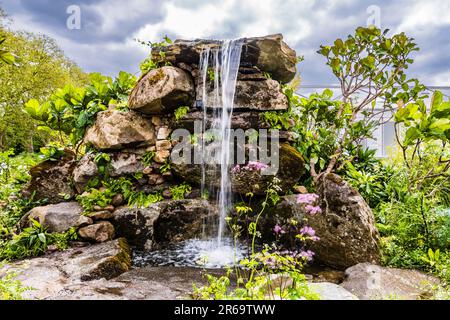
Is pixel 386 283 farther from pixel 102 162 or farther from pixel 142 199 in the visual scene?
pixel 102 162

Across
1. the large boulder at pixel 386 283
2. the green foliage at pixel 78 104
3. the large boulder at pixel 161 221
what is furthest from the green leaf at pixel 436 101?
the green foliage at pixel 78 104

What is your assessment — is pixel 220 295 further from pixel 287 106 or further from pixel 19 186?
pixel 19 186

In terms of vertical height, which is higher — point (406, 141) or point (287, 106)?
point (287, 106)

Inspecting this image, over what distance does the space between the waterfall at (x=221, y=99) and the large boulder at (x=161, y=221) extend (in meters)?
0.31

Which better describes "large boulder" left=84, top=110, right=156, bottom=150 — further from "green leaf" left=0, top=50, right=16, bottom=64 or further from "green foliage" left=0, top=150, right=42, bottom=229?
"green leaf" left=0, top=50, right=16, bottom=64

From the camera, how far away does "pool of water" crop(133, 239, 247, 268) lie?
377cm

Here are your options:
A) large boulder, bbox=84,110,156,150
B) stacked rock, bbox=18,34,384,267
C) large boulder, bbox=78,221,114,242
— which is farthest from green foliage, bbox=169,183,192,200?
large boulder, bbox=78,221,114,242

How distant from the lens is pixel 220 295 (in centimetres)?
193

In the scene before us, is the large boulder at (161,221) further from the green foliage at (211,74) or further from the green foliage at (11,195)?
the green foliage at (211,74)

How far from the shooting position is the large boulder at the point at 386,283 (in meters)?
2.74

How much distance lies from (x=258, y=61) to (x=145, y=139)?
2180 millimetres

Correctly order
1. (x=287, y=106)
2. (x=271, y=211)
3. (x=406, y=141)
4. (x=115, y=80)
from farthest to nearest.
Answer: (x=115, y=80) → (x=287, y=106) → (x=271, y=211) → (x=406, y=141)
